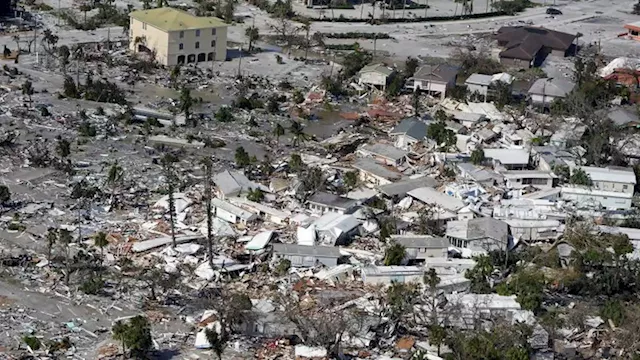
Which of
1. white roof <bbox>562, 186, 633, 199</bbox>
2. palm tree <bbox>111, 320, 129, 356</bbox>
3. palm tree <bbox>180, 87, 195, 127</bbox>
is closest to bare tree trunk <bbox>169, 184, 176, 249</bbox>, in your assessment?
palm tree <bbox>111, 320, 129, 356</bbox>

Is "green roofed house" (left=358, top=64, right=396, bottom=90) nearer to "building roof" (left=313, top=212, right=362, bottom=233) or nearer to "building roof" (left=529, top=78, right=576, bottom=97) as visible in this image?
"building roof" (left=529, top=78, right=576, bottom=97)

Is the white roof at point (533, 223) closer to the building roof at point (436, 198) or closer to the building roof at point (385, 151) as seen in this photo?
the building roof at point (436, 198)

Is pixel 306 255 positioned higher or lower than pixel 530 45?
lower

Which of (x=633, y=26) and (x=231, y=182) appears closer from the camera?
(x=231, y=182)

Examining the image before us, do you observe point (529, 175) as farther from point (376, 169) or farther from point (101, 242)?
point (101, 242)

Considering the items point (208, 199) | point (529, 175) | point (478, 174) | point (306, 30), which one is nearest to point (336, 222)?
point (208, 199)

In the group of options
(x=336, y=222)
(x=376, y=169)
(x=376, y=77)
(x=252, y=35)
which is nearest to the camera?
(x=336, y=222)
